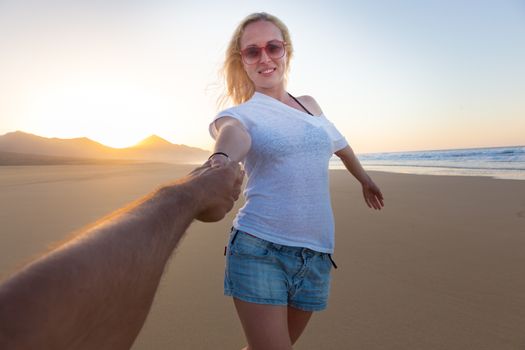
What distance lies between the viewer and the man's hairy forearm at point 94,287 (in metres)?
0.47

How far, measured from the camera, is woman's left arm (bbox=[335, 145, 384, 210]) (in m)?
2.34

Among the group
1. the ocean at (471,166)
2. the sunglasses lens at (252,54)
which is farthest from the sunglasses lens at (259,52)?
the ocean at (471,166)

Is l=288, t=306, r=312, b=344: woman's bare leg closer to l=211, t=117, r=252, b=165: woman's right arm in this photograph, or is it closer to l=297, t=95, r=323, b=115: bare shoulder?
l=211, t=117, r=252, b=165: woman's right arm

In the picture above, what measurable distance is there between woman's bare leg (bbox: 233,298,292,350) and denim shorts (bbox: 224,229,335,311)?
0.11ft

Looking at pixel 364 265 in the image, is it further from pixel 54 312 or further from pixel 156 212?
pixel 54 312

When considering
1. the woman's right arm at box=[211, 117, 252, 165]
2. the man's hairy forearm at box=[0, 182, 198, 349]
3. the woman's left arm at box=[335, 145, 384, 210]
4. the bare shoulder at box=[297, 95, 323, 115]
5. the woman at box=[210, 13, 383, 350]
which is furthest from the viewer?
the woman's left arm at box=[335, 145, 384, 210]

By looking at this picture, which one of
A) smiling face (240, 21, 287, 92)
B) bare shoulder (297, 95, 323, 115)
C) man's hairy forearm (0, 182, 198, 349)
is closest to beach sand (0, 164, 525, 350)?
man's hairy forearm (0, 182, 198, 349)

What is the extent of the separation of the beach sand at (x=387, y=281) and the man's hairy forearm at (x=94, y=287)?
10 cm

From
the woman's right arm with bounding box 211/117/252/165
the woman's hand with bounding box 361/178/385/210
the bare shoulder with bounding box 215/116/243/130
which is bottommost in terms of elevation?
the woman's hand with bounding box 361/178/385/210

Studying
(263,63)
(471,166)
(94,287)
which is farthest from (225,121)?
(471,166)

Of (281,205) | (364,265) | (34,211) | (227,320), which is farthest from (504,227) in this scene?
(34,211)

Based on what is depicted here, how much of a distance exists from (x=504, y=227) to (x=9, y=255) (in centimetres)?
662

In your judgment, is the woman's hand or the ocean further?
the ocean

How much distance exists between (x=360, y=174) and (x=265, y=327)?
1.34 meters
